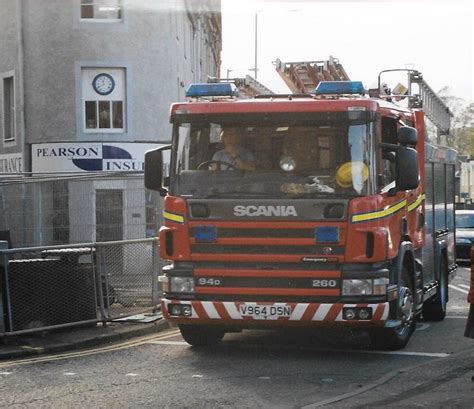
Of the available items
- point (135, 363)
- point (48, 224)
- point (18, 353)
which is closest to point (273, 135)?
point (135, 363)

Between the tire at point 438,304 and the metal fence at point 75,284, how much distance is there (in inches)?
156

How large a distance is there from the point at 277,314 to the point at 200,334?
157 cm

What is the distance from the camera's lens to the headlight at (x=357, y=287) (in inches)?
379

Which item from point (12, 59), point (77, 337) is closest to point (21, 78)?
point (12, 59)

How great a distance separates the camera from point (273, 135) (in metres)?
9.98

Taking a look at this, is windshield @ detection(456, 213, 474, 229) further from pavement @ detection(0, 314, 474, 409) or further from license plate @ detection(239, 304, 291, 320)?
license plate @ detection(239, 304, 291, 320)

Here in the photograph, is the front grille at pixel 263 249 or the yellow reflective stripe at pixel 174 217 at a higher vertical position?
the yellow reflective stripe at pixel 174 217

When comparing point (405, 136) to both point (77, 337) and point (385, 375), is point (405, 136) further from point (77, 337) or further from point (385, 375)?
point (77, 337)

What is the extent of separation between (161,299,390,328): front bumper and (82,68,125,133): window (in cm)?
1839

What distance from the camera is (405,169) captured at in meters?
10.1

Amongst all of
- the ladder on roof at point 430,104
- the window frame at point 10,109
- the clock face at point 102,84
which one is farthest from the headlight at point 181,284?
the window frame at point 10,109

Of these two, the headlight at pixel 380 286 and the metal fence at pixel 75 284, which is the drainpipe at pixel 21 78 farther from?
the headlight at pixel 380 286

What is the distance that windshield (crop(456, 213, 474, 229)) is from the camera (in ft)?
90.8

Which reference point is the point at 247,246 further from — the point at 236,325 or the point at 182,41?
the point at 182,41
